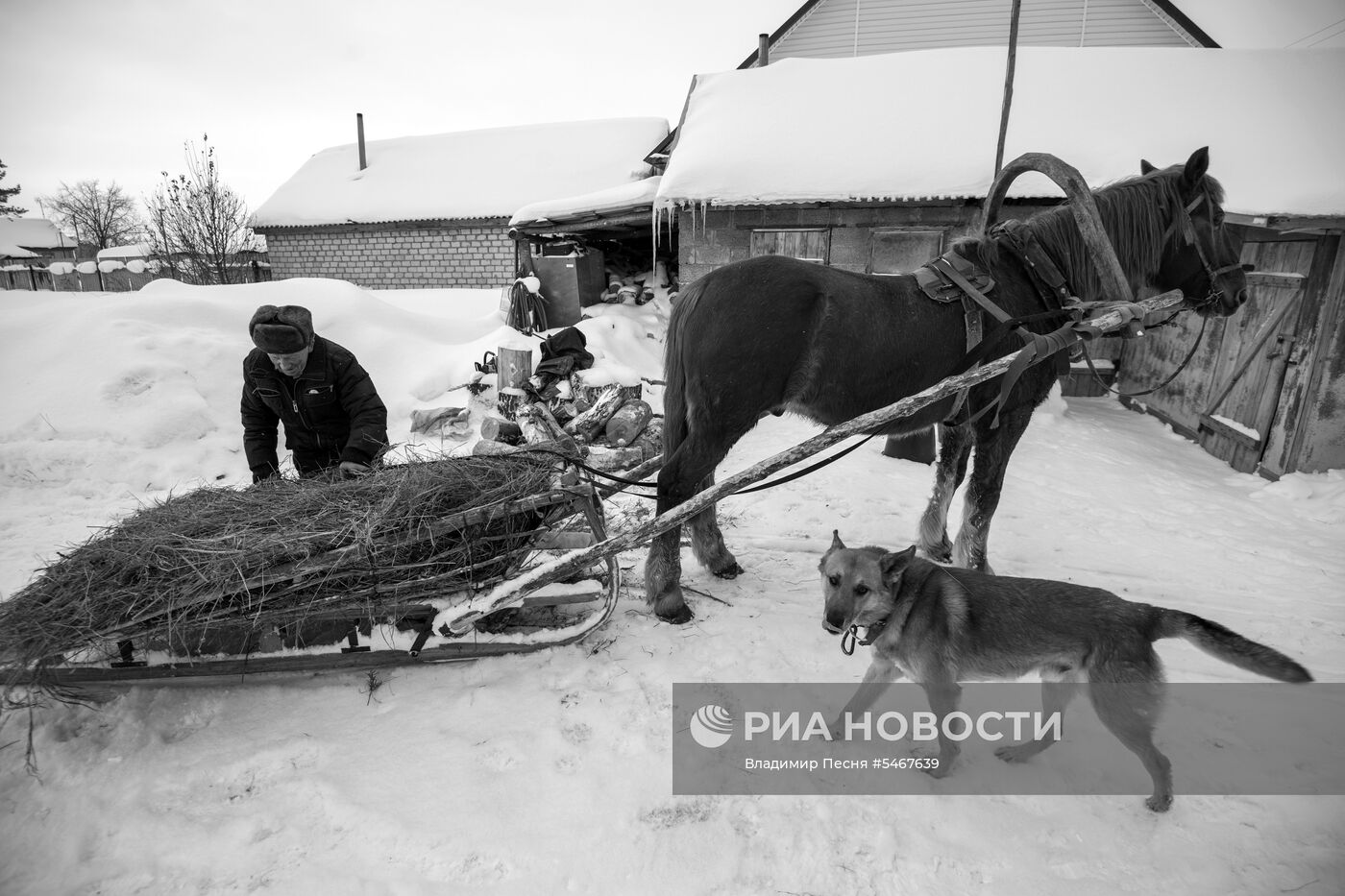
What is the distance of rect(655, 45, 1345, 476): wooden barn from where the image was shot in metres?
5.91

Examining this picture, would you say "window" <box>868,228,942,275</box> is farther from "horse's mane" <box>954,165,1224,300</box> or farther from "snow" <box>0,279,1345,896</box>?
"snow" <box>0,279,1345,896</box>

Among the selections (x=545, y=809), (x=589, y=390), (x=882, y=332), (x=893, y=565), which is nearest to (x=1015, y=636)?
(x=893, y=565)

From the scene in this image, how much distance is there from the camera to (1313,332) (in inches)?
230

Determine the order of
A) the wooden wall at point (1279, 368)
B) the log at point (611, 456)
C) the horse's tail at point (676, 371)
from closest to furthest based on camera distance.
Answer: the horse's tail at point (676, 371), the log at point (611, 456), the wooden wall at point (1279, 368)

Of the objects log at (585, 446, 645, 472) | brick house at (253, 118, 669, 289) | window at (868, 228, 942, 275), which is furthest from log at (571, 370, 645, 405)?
brick house at (253, 118, 669, 289)

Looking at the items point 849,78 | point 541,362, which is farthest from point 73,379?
point 849,78

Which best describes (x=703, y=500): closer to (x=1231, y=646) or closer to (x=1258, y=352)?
(x=1231, y=646)

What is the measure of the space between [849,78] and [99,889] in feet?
41.1

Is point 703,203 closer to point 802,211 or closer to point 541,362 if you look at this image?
point 802,211

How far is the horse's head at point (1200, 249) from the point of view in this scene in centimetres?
329

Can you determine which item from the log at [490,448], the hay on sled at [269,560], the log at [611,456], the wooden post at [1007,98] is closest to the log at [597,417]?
the log at [611,456]

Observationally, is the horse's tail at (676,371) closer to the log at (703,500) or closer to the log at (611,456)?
the log at (703,500)

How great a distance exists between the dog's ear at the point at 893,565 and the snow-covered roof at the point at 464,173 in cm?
1675

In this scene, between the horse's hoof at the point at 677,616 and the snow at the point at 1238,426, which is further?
the snow at the point at 1238,426
